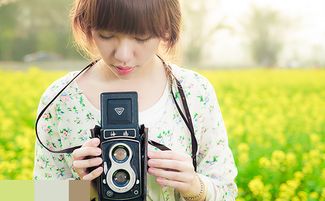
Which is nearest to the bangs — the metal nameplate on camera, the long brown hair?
the long brown hair

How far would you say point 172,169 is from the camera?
1.77 metres

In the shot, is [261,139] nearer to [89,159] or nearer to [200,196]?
[200,196]

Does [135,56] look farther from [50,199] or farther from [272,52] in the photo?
[272,52]

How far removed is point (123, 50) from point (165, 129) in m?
0.35

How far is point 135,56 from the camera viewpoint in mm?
1805

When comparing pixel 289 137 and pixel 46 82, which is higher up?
pixel 46 82

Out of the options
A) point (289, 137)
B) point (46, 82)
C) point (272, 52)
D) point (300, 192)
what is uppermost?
point (272, 52)

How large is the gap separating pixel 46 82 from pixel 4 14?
4753mm

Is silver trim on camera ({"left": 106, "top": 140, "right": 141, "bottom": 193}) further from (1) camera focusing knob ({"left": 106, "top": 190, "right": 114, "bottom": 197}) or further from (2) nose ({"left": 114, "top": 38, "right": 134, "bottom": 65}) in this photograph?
(2) nose ({"left": 114, "top": 38, "right": 134, "bottom": 65})

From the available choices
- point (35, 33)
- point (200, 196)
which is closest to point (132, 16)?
point (200, 196)

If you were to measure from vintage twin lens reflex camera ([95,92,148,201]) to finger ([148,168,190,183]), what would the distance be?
0.15ft

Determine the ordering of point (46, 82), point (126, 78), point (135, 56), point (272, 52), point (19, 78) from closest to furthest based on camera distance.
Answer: point (135, 56) → point (126, 78) → point (46, 82) → point (19, 78) → point (272, 52)

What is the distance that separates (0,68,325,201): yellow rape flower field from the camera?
11.6 feet

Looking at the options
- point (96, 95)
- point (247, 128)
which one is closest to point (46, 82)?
point (247, 128)
